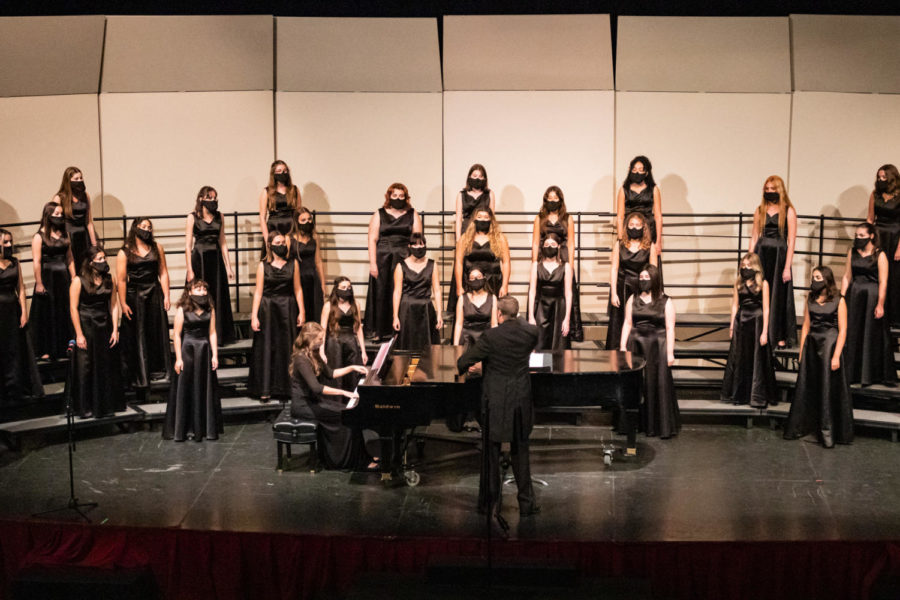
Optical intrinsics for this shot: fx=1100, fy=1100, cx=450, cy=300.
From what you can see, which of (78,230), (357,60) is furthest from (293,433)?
(357,60)

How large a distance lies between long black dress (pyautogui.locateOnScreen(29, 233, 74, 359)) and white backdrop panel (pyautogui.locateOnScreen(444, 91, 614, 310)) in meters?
3.46

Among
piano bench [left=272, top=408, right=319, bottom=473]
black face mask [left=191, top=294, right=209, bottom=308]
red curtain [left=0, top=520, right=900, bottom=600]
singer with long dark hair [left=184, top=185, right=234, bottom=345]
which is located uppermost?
singer with long dark hair [left=184, top=185, right=234, bottom=345]

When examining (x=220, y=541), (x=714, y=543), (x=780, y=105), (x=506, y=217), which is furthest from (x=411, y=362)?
(x=780, y=105)

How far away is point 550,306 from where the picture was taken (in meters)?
8.62

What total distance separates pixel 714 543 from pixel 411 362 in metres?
2.50

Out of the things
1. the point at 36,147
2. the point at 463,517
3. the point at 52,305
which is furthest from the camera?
the point at 36,147

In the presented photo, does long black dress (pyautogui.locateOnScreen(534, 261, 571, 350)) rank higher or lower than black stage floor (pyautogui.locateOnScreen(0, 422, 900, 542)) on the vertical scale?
higher

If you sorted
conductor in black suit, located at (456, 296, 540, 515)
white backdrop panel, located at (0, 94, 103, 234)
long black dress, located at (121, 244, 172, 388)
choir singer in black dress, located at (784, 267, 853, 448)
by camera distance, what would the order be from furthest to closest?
1. white backdrop panel, located at (0, 94, 103, 234)
2. long black dress, located at (121, 244, 172, 388)
3. choir singer in black dress, located at (784, 267, 853, 448)
4. conductor in black suit, located at (456, 296, 540, 515)

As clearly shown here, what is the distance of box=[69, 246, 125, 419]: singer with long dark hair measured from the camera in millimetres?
8148

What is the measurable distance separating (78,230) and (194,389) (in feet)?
6.06

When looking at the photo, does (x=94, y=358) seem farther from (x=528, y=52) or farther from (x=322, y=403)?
(x=528, y=52)

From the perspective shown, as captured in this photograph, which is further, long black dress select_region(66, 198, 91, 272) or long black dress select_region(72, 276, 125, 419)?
long black dress select_region(66, 198, 91, 272)

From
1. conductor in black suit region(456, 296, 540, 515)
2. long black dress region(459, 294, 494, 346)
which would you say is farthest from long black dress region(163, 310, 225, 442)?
conductor in black suit region(456, 296, 540, 515)

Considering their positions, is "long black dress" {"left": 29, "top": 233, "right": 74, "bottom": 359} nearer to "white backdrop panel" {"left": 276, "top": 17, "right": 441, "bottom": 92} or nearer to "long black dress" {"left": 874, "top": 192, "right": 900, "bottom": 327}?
"white backdrop panel" {"left": 276, "top": 17, "right": 441, "bottom": 92}
